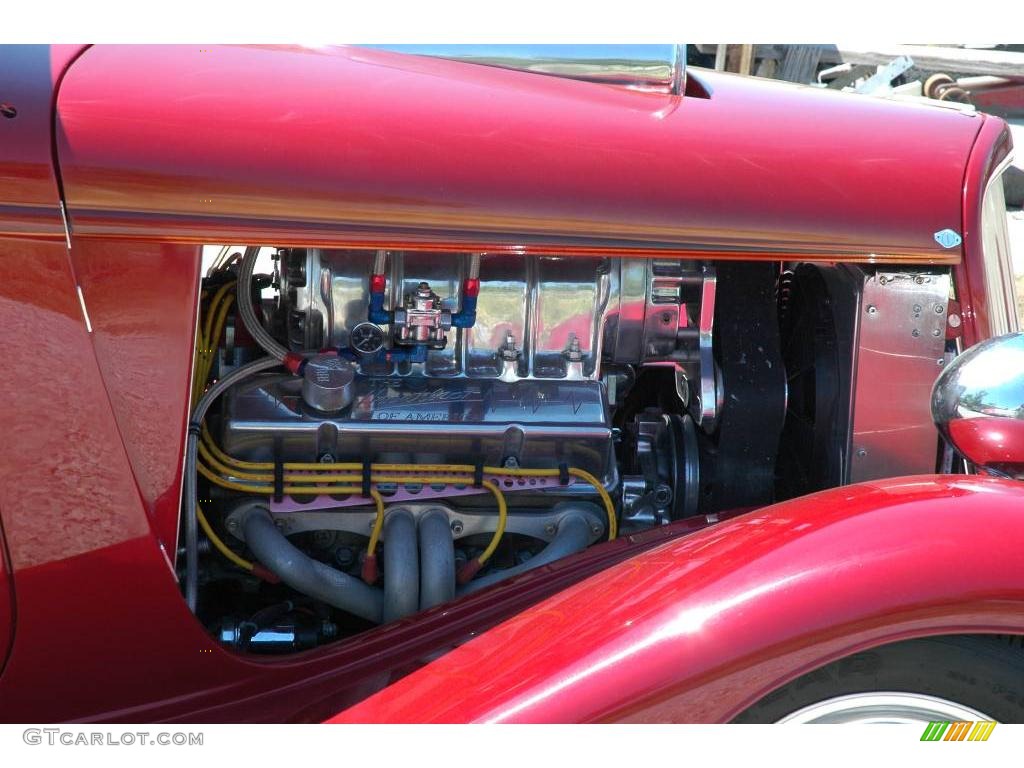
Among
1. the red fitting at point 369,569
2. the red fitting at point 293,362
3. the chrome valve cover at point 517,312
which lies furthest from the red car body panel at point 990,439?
the red fitting at point 293,362

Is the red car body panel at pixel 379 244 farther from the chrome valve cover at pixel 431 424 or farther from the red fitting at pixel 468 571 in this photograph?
the chrome valve cover at pixel 431 424

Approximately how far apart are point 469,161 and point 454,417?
563 millimetres

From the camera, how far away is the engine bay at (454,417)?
203 centimetres

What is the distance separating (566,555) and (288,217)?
2.95ft

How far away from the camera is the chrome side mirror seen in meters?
1.67

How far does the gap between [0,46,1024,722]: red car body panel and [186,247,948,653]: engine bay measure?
168 millimetres

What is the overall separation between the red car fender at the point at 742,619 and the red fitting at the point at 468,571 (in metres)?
0.44

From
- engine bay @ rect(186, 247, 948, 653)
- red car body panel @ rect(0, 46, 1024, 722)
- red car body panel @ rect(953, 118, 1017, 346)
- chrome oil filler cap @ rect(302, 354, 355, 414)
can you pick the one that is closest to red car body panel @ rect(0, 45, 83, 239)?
red car body panel @ rect(0, 46, 1024, 722)

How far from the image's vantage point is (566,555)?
2.11m

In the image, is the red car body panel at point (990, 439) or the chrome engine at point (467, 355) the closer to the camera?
the red car body panel at point (990, 439)

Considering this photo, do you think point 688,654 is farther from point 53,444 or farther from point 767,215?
point 53,444

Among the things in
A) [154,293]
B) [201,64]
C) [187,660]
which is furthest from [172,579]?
[201,64]

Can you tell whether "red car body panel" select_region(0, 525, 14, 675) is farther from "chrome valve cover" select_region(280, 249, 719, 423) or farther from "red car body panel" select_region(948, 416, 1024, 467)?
"red car body panel" select_region(948, 416, 1024, 467)

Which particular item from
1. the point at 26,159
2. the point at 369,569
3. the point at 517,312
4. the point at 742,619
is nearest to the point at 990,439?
the point at 742,619
